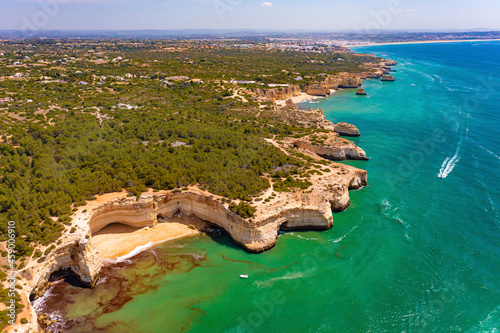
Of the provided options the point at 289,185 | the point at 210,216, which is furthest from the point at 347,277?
the point at 210,216

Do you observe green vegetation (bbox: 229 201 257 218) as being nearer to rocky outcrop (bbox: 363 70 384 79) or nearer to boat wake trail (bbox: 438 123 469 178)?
boat wake trail (bbox: 438 123 469 178)

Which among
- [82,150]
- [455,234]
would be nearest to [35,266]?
[82,150]

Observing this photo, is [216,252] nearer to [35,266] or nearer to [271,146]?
[35,266]

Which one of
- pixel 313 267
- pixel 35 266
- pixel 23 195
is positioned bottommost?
pixel 313 267

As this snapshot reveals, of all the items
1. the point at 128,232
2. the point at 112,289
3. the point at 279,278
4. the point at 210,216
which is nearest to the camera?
the point at 112,289

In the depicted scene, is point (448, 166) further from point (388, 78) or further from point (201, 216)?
point (388, 78)

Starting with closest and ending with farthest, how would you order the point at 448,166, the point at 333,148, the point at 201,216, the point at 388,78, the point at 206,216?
the point at 206,216
the point at 201,216
the point at 448,166
the point at 333,148
the point at 388,78
